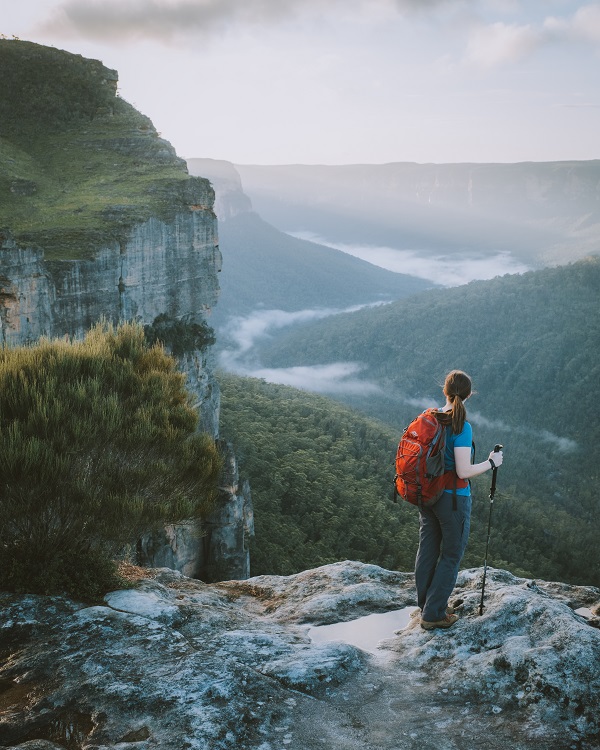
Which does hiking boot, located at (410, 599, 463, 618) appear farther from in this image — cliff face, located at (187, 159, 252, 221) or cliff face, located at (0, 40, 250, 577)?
cliff face, located at (187, 159, 252, 221)

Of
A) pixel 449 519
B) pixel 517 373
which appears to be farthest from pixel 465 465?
pixel 517 373

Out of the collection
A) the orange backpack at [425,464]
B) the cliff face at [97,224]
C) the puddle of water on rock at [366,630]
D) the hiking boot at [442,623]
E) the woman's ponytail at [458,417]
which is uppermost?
the cliff face at [97,224]

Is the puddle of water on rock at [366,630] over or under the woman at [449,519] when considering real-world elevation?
under

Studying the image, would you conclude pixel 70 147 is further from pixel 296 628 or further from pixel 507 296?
pixel 507 296

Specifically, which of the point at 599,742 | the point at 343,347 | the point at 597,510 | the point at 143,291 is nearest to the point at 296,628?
the point at 599,742

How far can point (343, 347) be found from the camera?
11269cm

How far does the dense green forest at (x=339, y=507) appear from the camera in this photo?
25734 millimetres

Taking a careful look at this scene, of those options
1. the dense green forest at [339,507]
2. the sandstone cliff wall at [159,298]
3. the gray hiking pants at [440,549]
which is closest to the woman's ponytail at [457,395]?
the gray hiking pants at [440,549]

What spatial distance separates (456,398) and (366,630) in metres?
2.71

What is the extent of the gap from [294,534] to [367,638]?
1955cm

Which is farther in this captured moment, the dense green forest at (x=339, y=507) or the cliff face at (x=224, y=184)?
the cliff face at (x=224, y=184)

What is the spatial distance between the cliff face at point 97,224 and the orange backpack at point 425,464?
25.8 feet

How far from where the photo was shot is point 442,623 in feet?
19.2

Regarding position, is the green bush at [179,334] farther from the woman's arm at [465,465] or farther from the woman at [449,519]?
the woman's arm at [465,465]
